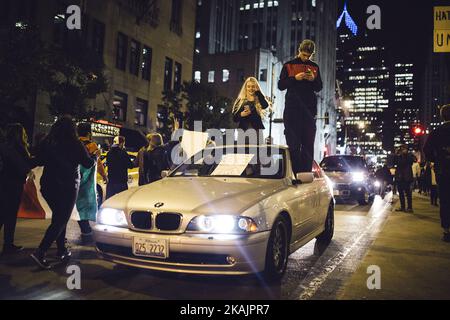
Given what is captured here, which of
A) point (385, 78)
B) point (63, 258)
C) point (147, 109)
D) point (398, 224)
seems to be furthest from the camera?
point (385, 78)

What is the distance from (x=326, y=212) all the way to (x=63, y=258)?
3888 mm

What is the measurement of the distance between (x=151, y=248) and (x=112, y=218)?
25.3 inches

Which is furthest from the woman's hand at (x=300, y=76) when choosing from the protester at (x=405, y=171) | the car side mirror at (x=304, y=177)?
the protester at (x=405, y=171)

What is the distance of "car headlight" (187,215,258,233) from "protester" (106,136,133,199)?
13.8 ft

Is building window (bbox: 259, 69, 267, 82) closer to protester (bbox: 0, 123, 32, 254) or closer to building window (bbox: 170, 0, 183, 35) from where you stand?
building window (bbox: 170, 0, 183, 35)

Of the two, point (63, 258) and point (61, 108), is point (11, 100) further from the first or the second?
point (63, 258)

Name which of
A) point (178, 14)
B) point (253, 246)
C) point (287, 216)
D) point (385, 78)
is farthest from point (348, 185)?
point (385, 78)

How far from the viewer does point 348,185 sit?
43.3 ft

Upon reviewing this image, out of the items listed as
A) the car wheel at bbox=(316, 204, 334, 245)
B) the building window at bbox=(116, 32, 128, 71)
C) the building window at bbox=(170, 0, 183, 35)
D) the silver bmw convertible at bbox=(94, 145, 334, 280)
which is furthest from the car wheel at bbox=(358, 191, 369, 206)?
the building window at bbox=(170, 0, 183, 35)

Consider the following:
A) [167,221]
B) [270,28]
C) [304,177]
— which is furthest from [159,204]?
[270,28]

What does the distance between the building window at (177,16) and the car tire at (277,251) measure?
99.2 ft

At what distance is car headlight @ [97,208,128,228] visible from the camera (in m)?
4.19

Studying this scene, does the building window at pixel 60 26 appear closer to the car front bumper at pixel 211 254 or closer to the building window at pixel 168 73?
the building window at pixel 168 73

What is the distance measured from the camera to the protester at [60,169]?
196 inches
